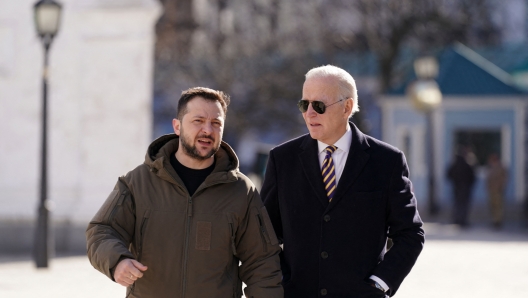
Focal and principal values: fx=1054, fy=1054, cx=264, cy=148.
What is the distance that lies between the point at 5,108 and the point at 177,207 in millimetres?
12087

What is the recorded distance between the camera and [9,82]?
1639 centimetres

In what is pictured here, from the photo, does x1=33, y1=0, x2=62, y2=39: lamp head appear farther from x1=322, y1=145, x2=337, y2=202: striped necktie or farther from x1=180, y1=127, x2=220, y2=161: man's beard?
x1=180, y1=127, x2=220, y2=161: man's beard

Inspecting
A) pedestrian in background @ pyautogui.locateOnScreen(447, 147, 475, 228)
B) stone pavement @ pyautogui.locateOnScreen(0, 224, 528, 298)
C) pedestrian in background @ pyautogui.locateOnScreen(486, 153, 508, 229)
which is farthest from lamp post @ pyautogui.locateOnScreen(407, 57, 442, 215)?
stone pavement @ pyautogui.locateOnScreen(0, 224, 528, 298)

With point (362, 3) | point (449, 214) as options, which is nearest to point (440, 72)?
point (362, 3)

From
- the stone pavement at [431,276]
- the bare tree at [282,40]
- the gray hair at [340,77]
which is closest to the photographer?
the gray hair at [340,77]

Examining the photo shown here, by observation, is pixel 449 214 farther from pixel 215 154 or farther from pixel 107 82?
pixel 215 154

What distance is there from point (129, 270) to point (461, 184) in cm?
2151

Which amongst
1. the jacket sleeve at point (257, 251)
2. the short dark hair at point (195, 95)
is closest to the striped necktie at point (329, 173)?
the jacket sleeve at point (257, 251)

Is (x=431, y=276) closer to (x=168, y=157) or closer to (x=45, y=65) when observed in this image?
(x=45, y=65)

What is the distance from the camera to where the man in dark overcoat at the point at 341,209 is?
5.07 m

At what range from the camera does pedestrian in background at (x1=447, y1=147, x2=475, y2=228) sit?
25.4 meters

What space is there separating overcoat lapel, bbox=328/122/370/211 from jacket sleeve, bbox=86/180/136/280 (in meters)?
0.98

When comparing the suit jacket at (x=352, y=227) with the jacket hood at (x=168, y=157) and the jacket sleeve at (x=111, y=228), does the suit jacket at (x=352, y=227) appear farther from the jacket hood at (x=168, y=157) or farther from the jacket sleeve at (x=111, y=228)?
the jacket sleeve at (x=111, y=228)

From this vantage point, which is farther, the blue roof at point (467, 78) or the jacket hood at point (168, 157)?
the blue roof at point (467, 78)
